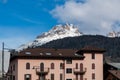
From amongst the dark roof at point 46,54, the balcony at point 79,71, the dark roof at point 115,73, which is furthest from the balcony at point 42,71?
the dark roof at point 115,73

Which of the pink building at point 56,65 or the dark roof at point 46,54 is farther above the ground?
the dark roof at point 46,54

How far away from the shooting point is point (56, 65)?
9512 cm

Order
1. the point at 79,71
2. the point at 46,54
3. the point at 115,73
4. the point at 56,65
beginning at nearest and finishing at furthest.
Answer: the point at 79,71, the point at 56,65, the point at 46,54, the point at 115,73

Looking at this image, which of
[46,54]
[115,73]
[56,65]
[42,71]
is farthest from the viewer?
[115,73]

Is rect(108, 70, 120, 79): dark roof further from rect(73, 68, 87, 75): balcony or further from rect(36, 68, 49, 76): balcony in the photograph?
rect(36, 68, 49, 76): balcony

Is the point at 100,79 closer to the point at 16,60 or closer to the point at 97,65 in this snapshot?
the point at 97,65

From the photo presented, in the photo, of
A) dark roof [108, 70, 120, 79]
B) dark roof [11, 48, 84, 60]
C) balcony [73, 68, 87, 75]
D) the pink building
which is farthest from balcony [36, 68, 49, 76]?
dark roof [108, 70, 120, 79]

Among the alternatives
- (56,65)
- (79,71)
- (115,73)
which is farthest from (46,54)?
(115,73)

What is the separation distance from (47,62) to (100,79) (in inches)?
598

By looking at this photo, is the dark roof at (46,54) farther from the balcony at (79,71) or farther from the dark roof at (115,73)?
the dark roof at (115,73)

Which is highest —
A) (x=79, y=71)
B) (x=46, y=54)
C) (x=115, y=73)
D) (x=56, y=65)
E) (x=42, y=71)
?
(x=46, y=54)

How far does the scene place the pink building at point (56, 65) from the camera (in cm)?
9194

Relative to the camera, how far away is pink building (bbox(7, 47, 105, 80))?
91.9 meters

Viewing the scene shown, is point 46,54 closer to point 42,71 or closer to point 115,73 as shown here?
point 42,71
